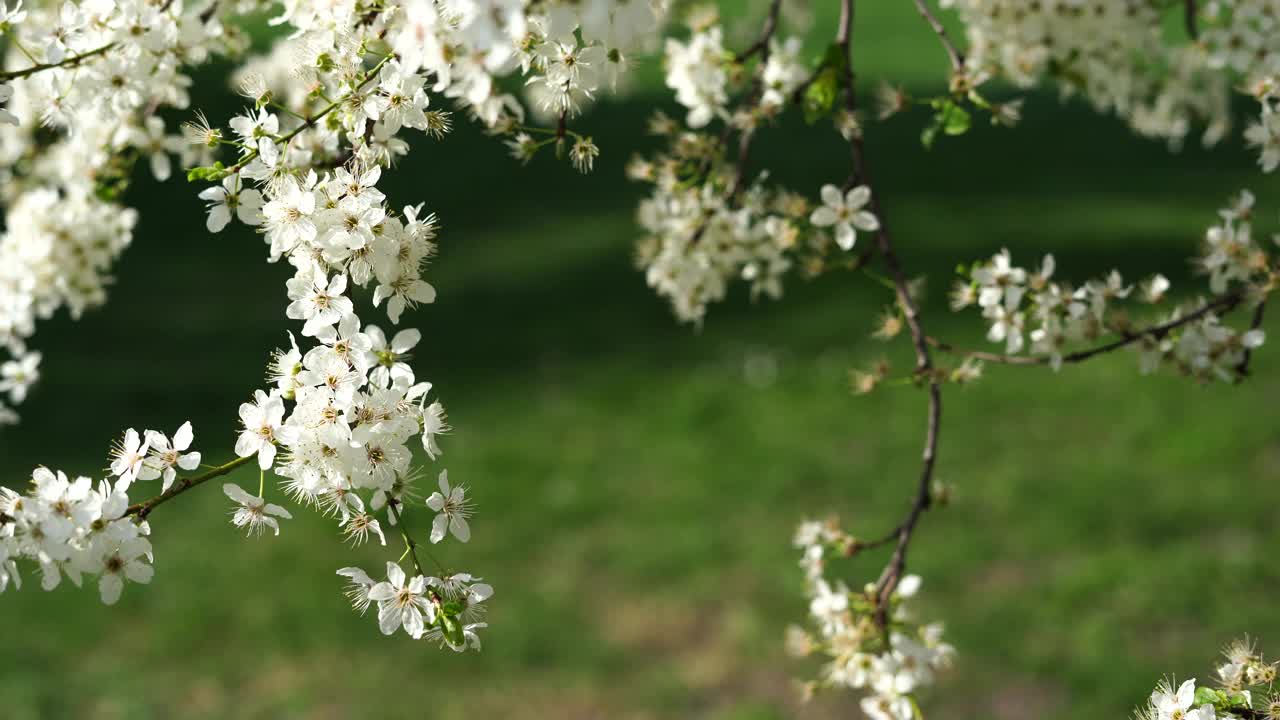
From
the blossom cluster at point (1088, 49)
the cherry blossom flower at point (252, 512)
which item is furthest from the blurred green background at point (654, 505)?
the cherry blossom flower at point (252, 512)

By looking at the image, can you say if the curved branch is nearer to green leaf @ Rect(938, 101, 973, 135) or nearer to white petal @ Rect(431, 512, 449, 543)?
white petal @ Rect(431, 512, 449, 543)

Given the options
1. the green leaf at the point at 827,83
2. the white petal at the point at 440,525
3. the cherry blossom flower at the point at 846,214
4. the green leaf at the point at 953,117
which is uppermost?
the green leaf at the point at 827,83

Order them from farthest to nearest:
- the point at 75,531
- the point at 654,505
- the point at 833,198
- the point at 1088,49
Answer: the point at 654,505
the point at 1088,49
the point at 833,198
the point at 75,531

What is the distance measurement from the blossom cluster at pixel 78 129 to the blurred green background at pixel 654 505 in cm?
262

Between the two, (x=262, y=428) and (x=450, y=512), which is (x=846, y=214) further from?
(x=262, y=428)

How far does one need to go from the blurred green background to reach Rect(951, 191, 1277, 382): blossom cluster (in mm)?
2795

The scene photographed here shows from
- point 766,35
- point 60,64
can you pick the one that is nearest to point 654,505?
point 766,35

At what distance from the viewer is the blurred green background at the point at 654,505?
5.40m

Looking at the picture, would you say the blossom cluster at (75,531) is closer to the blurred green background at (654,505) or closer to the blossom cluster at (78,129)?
the blossom cluster at (78,129)

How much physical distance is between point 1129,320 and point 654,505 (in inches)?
178

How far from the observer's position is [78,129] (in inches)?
101

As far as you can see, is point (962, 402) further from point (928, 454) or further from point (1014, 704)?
point (928, 454)

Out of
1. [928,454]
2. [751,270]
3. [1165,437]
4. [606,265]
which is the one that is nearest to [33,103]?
[751,270]

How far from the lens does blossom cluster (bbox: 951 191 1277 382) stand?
2494mm
